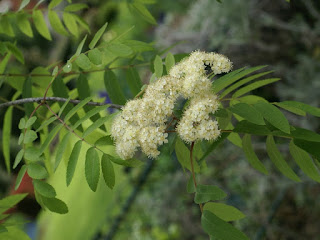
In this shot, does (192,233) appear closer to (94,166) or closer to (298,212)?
(298,212)

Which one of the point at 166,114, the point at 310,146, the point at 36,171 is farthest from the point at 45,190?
the point at 310,146

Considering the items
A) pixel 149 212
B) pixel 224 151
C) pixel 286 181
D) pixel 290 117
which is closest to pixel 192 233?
pixel 149 212

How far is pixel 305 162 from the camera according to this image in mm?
483

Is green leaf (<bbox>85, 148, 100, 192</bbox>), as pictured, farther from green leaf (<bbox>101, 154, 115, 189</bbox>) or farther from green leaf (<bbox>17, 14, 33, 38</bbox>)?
green leaf (<bbox>17, 14, 33, 38</bbox>)

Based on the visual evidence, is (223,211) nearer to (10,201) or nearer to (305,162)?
(305,162)

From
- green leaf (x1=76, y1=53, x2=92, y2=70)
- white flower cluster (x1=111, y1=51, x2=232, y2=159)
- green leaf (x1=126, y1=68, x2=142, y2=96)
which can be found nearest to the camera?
white flower cluster (x1=111, y1=51, x2=232, y2=159)

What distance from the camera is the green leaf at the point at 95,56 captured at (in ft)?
1.67

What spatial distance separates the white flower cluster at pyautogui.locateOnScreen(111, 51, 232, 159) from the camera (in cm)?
40

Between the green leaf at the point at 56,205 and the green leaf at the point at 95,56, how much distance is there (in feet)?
0.51

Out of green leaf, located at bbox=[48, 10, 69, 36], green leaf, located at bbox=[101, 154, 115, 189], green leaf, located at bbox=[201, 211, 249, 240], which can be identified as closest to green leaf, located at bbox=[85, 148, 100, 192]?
green leaf, located at bbox=[101, 154, 115, 189]

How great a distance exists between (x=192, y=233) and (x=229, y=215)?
134 centimetres

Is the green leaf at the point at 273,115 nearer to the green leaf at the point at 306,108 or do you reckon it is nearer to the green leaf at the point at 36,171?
the green leaf at the point at 306,108

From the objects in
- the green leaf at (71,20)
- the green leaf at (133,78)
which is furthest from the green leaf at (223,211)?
the green leaf at (71,20)

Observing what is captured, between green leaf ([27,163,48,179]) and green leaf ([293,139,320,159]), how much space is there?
255 mm
